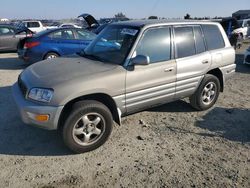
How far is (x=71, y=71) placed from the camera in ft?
13.8

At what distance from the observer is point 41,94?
382 cm

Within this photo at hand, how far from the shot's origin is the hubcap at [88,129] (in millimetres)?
4027

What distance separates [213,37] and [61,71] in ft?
10.3

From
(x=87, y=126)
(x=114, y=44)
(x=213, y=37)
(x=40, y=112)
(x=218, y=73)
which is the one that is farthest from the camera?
(x=218, y=73)

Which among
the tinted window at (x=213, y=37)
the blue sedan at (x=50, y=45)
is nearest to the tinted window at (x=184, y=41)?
the tinted window at (x=213, y=37)

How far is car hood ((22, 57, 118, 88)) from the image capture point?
3.95m

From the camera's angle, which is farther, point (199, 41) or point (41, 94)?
point (199, 41)

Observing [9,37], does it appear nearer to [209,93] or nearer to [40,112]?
[209,93]

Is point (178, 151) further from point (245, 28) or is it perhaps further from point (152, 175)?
point (245, 28)

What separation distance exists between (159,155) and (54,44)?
6685mm

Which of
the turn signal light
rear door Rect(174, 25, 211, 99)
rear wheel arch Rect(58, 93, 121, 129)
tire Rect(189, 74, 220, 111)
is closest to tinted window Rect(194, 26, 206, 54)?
rear door Rect(174, 25, 211, 99)

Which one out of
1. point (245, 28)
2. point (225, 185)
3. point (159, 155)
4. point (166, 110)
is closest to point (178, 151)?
point (159, 155)

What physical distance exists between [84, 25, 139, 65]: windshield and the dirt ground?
1256 millimetres

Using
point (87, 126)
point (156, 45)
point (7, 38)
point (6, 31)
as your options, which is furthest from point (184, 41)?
point (6, 31)
